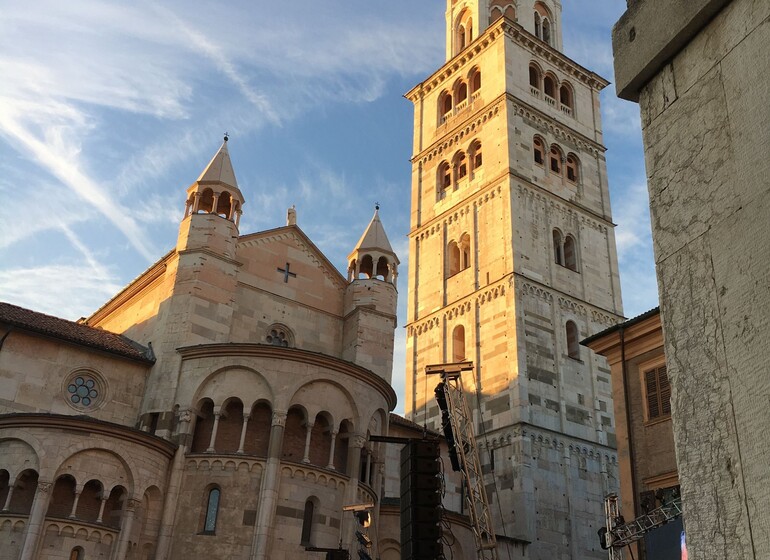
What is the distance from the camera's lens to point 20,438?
19.8 metres

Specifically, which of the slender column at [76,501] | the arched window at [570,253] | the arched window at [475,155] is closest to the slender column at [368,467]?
the slender column at [76,501]

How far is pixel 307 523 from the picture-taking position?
21.6 metres

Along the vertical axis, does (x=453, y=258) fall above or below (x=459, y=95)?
below

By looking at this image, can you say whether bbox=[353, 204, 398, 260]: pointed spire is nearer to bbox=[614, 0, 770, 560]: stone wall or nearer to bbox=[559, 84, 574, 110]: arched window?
bbox=[559, 84, 574, 110]: arched window

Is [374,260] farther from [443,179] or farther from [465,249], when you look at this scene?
[443,179]

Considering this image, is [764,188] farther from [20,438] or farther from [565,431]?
[565,431]

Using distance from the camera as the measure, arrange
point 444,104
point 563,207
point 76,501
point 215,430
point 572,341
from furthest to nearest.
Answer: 1. point 444,104
2. point 563,207
3. point 572,341
4. point 215,430
5. point 76,501

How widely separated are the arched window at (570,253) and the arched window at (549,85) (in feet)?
30.5

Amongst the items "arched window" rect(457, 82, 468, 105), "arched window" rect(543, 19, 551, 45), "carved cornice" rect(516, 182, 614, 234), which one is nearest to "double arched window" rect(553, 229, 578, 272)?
"carved cornice" rect(516, 182, 614, 234)

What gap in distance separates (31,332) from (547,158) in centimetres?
2698

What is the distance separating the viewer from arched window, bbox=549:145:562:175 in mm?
41166

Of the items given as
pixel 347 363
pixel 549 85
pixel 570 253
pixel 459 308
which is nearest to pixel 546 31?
pixel 549 85

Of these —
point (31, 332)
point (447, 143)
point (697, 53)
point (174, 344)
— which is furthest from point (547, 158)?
point (697, 53)

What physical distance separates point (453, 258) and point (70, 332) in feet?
69.4
